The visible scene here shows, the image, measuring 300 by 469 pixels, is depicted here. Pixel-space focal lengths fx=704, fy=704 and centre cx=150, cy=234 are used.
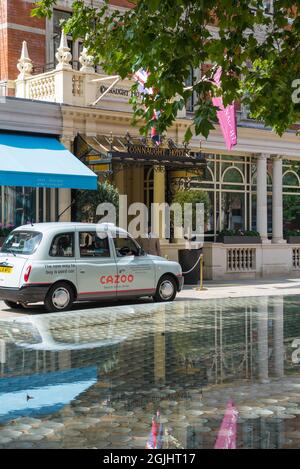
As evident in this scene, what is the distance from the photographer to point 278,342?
10156 mm

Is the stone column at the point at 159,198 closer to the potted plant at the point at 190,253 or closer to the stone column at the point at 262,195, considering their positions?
the potted plant at the point at 190,253

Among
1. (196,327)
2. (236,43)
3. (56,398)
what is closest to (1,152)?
(196,327)

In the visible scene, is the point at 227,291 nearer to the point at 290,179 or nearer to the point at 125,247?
the point at 125,247

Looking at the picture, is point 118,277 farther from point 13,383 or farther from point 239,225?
point 239,225

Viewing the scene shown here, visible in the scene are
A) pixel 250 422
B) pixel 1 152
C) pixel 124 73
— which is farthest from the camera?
pixel 1 152

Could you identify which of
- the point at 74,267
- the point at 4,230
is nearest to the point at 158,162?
→ the point at 4,230

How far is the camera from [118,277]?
15164 mm

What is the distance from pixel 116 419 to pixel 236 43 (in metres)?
5.00

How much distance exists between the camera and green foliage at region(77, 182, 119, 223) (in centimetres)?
1966

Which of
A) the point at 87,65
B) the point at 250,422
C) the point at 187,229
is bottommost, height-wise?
the point at 250,422

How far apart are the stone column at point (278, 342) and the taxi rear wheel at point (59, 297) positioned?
4.17m

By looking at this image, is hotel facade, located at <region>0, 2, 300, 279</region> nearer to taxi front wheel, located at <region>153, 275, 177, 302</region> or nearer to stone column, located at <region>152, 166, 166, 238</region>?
stone column, located at <region>152, 166, 166, 238</region>

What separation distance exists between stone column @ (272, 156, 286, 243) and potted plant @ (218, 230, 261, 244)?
132 centimetres

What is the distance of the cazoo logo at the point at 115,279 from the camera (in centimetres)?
1489
